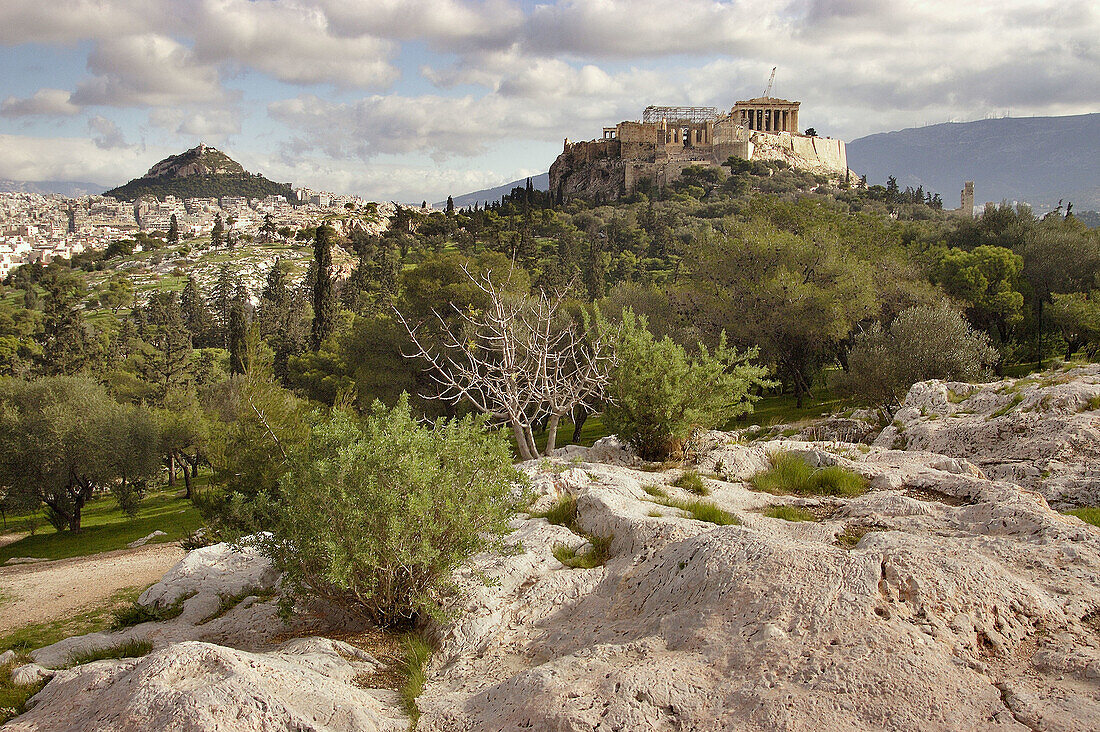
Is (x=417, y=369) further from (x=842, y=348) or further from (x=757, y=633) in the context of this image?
(x=757, y=633)

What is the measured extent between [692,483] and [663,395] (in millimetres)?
2418

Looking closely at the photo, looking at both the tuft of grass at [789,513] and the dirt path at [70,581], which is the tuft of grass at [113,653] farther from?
the dirt path at [70,581]

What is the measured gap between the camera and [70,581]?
51.3 feet

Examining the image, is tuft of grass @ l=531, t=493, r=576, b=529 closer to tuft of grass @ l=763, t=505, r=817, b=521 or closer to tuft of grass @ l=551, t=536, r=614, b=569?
tuft of grass @ l=551, t=536, r=614, b=569

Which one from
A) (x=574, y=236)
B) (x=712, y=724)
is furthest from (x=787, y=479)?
(x=574, y=236)

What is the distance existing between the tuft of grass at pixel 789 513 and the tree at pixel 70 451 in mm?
26618

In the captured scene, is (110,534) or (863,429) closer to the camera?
(863,429)

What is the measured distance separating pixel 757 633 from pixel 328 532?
12.3ft

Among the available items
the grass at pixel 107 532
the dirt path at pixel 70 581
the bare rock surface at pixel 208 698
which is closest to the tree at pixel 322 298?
the grass at pixel 107 532

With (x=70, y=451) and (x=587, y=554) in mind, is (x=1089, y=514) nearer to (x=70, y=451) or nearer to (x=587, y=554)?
(x=587, y=554)

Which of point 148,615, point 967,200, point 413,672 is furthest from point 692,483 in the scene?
point 967,200

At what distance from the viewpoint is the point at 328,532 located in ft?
19.9

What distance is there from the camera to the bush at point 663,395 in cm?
1250

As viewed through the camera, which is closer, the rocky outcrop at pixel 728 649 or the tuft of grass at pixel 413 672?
the rocky outcrop at pixel 728 649
